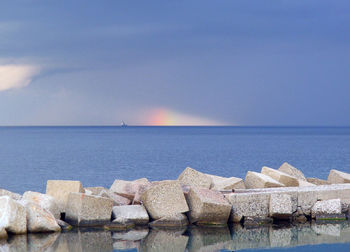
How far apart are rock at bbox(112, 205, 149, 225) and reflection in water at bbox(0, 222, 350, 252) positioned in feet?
0.76

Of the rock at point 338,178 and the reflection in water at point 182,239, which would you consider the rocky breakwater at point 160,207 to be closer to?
the reflection in water at point 182,239

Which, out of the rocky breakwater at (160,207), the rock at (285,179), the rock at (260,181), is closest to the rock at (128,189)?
the rocky breakwater at (160,207)

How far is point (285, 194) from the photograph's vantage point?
10727 mm

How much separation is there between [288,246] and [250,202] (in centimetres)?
179

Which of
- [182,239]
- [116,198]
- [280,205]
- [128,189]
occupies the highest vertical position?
[128,189]

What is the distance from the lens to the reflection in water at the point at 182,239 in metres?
8.68

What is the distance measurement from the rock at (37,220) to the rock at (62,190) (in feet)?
2.70

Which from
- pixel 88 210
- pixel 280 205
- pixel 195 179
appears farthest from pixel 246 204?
pixel 88 210

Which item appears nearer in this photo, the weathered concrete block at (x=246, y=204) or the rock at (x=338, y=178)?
the weathered concrete block at (x=246, y=204)

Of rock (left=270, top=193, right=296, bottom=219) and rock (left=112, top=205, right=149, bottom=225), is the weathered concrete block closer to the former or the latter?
rock (left=270, top=193, right=296, bottom=219)

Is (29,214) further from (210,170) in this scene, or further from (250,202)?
(210,170)

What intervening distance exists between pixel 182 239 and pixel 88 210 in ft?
5.81

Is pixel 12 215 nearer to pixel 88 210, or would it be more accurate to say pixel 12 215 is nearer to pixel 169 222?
pixel 88 210

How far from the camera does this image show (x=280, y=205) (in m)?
10.6
